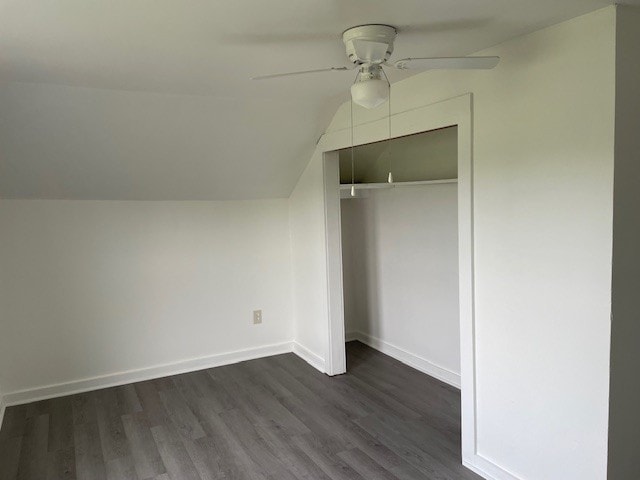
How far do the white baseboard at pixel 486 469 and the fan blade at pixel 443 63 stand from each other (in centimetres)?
198

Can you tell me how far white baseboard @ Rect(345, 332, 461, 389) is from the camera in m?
3.88

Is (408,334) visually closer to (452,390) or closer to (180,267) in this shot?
(452,390)

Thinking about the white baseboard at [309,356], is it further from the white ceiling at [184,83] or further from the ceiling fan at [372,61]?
the ceiling fan at [372,61]

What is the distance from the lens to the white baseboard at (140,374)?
375 centimetres

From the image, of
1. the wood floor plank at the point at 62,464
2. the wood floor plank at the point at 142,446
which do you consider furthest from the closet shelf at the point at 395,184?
the wood floor plank at the point at 62,464

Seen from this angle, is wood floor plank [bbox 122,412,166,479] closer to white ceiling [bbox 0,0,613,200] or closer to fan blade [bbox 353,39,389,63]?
white ceiling [bbox 0,0,613,200]

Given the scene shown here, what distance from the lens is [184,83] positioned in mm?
2891

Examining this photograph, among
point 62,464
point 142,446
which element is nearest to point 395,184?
point 142,446

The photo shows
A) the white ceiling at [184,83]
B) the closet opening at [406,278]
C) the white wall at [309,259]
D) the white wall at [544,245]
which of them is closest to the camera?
the white ceiling at [184,83]

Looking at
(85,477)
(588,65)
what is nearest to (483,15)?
(588,65)

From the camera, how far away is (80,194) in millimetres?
3766

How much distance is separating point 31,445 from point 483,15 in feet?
11.4

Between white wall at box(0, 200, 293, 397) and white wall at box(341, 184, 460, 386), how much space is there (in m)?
0.72

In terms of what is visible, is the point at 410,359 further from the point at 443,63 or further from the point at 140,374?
the point at 443,63
